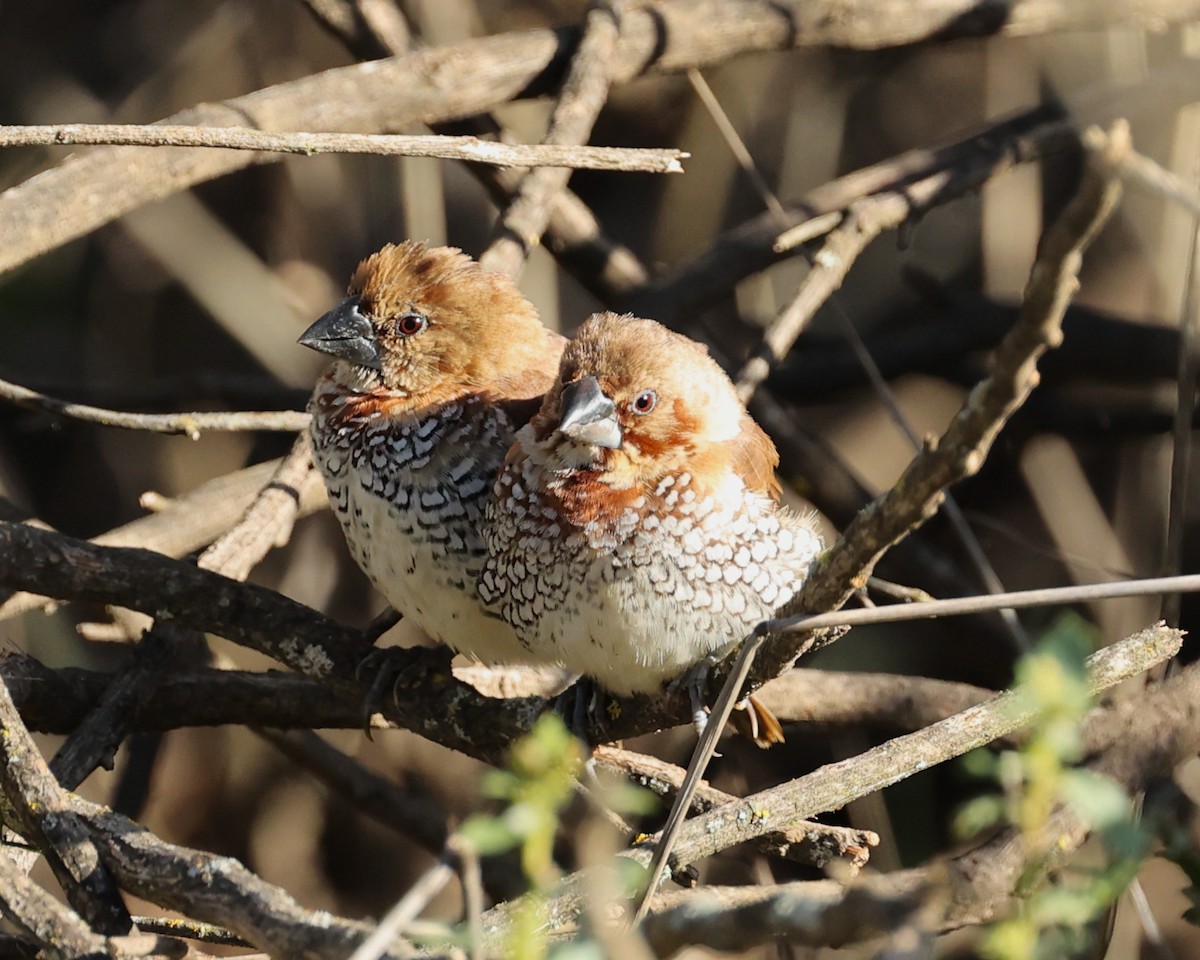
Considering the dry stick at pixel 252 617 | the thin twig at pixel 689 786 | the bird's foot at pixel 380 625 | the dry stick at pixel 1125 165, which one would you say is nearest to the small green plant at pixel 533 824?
the thin twig at pixel 689 786

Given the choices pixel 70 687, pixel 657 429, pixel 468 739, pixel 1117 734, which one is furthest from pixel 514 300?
pixel 1117 734

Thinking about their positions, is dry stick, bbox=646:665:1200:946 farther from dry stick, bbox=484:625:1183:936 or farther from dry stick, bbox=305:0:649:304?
dry stick, bbox=305:0:649:304

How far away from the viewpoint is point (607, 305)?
15.0 ft

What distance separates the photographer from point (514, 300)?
327cm

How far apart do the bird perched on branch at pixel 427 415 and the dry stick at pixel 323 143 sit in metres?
0.94

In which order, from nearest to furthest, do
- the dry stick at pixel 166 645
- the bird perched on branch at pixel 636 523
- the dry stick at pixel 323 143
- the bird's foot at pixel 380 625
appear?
the dry stick at pixel 323 143, the bird perched on branch at pixel 636 523, the dry stick at pixel 166 645, the bird's foot at pixel 380 625

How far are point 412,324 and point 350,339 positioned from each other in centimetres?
14

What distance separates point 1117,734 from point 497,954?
1.73 metres

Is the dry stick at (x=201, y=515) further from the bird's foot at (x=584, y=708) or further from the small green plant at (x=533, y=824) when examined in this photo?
the small green plant at (x=533, y=824)

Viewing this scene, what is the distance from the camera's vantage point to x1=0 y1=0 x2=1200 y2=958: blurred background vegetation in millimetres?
4883

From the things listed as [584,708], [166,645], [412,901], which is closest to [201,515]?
[166,645]

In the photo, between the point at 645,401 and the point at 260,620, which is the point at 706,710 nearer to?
the point at 645,401

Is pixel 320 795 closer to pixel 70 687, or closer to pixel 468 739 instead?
pixel 70 687

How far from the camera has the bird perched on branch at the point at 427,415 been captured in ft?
9.84
